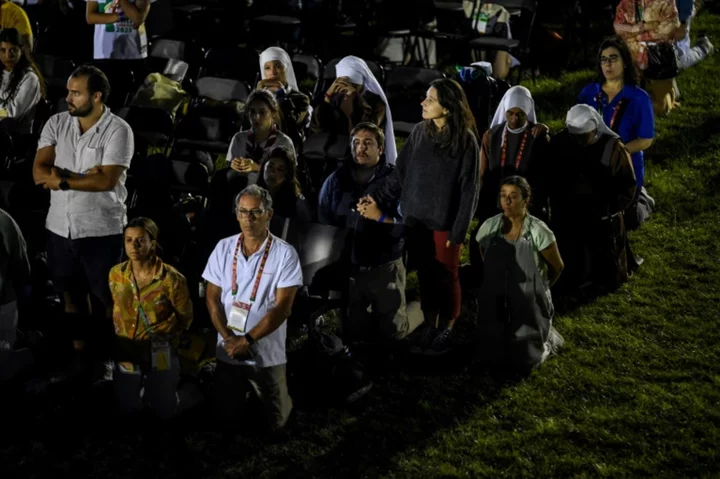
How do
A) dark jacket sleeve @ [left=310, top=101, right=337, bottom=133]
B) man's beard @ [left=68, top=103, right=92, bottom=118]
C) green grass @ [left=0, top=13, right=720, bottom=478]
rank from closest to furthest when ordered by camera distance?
green grass @ [left=0, top=13, right=720, bottom=478], man's beard @ [left=68, top=103, right=92, bottom=118], dark jacket sleeve @ [left=310, top=101, right=337, bottom=133]

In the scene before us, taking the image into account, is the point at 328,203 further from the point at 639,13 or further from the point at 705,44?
the point at 705,44

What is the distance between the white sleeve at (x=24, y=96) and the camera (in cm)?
929

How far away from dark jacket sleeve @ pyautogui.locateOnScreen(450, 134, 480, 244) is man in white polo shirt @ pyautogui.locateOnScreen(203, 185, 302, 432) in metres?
1.12

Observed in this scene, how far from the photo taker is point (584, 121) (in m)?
8.09

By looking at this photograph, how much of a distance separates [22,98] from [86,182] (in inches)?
97.4

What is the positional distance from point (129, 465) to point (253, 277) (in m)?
1.18

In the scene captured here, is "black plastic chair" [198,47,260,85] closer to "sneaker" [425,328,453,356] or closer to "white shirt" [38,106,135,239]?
"white shirt" [38,106,135,239]

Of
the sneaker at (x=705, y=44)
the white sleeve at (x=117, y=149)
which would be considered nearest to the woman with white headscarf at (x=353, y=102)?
the white sleeve at (x=117, y=149)

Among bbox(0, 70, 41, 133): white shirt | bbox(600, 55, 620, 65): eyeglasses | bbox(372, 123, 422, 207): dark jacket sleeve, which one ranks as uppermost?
bbox(600, 55, 620, 65): eyeglasses

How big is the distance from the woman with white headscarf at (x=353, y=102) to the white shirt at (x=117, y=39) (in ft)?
6.57

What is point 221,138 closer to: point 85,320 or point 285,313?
point 85,320

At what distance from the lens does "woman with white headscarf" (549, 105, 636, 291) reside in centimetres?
814

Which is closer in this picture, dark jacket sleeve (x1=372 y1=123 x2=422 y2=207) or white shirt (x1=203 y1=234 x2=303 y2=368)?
white shirt (x1=203 y1=234 x2=303 y2=368)

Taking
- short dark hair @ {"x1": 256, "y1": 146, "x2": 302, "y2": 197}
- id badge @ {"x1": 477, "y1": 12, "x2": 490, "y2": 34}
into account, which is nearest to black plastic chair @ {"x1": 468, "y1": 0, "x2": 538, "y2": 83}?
id badge @ {"x1": 477, "y1": 12, "x2": 490, "y2": 34}
